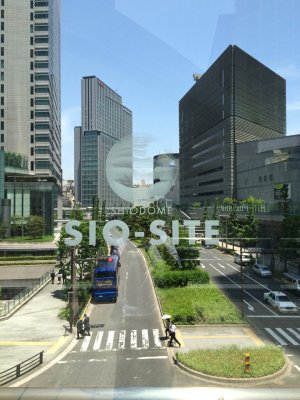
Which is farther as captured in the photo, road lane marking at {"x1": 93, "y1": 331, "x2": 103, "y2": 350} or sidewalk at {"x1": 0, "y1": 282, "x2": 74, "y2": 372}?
road lane marking at {"x1": 93, "y1": 331, "x2": 103, "y2": 350}

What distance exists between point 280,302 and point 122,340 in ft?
16.8

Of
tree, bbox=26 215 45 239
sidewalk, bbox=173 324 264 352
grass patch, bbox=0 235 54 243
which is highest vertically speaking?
tree, bbox=26 215 45 239

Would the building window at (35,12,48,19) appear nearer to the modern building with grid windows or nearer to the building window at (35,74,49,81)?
the modern building with grid windows

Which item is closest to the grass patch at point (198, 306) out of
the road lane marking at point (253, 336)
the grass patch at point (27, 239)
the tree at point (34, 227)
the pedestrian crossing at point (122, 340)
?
the road lane marking at point (253, 336)

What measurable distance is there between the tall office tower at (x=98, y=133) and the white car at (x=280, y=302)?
5.51 meters

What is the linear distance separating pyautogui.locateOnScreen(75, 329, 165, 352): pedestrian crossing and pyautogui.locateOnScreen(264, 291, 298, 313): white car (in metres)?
3.97

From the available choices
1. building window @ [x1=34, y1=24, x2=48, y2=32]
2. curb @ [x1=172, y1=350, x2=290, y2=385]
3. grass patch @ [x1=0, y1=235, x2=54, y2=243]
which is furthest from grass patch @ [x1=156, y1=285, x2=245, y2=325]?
building window @ [x1=34, y1=24, x2=48, y2=32]

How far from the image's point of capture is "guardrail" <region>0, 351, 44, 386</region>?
5.09m

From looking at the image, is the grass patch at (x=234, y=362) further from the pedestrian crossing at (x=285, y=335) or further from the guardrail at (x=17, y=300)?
the guardrail at (x=17, y=300)

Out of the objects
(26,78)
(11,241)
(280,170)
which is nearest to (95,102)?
(11,241)

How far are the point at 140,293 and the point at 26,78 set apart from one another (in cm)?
1761

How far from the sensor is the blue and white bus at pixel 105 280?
12.0 m

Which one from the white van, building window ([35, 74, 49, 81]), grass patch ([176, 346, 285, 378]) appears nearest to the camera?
grass patch ([176, 346, 285, 378])

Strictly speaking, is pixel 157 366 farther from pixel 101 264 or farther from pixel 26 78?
pixel 26 78
